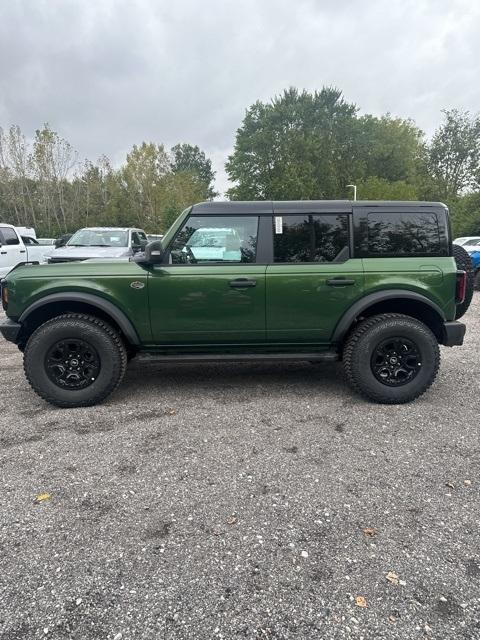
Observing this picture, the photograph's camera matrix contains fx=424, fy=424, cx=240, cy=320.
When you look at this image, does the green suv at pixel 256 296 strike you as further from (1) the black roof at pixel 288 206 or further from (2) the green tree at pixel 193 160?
(2) the green tree at pixel 193 160

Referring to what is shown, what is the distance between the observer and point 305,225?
12.9ft

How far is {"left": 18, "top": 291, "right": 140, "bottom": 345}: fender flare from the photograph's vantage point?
3732mm

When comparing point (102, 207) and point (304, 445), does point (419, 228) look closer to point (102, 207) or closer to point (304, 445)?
point (304, 445)

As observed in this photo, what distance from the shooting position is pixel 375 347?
3.86 meters

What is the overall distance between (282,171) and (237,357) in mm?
38659

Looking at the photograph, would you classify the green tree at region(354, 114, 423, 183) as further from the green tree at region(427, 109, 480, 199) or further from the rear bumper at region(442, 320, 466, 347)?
the rear bumper at region(442, 320, 466, 347)

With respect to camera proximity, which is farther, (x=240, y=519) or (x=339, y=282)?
(x=339, y=282)

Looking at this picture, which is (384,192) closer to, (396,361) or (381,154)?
(381,154)

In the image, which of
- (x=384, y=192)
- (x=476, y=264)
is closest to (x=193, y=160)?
(x=384, y=192)

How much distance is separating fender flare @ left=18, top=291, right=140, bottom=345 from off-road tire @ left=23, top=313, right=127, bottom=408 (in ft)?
0.44

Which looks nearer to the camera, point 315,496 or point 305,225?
point 315,496

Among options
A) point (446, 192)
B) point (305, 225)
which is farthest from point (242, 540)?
point (446, 192)

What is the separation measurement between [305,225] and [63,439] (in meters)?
2.75

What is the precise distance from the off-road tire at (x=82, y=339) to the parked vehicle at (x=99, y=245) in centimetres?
560
